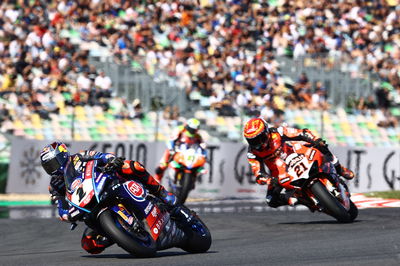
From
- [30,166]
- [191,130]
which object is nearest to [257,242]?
[191,130]

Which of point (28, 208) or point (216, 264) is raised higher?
point (216, 264)

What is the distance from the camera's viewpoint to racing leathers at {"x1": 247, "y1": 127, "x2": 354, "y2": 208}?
1092 cm

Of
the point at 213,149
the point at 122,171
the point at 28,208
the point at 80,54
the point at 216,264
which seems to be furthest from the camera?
the point at 80,54

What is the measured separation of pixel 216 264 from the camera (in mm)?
7188

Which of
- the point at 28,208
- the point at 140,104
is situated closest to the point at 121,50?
the point at 140,104

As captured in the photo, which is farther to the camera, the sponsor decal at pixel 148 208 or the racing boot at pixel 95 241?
the racing boot at pixel 95 241

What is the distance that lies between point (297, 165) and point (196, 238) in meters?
2.96

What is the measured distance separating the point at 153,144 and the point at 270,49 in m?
4.55

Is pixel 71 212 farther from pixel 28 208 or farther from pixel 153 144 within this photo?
pixel 153 144

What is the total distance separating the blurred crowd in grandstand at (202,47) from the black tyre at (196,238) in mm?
11969

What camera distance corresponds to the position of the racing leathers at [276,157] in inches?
430

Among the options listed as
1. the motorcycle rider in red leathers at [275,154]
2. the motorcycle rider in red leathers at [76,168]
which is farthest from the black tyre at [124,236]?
the motorcycle rider in red leathers at [275,154]

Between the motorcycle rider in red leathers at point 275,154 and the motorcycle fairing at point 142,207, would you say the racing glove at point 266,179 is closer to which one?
the motorcycle rider in red leathers at point 275,154

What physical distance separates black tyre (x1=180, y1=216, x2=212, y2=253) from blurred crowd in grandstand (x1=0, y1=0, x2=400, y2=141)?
11969 mm
